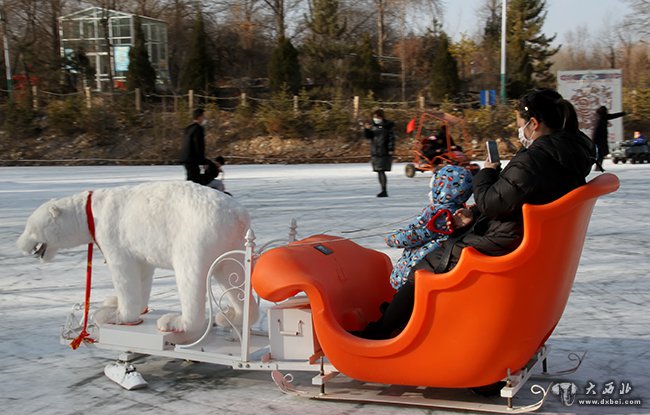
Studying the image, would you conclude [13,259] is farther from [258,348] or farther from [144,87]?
[144,87]

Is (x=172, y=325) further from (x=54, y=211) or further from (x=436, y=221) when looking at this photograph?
(x=436, y=221)

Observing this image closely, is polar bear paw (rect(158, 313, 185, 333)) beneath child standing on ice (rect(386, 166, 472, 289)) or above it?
beneath

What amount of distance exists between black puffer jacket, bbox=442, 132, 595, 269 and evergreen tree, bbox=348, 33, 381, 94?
28.4 meters

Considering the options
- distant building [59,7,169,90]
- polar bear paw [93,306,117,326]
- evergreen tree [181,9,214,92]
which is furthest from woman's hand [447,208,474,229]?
distant building [59,7,169,90]

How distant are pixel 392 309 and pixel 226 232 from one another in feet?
3.30

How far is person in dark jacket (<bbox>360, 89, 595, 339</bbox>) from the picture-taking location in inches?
131

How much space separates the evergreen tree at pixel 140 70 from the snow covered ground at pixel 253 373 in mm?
19831

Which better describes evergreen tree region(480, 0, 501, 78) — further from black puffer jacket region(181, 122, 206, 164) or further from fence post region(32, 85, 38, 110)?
black puffer jacket region(181, 122, 206, 164)

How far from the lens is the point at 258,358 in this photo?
402 cm

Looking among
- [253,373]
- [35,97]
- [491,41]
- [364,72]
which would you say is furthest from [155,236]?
[491,41]

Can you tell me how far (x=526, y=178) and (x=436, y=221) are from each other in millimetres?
615

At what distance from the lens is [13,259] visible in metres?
7.96

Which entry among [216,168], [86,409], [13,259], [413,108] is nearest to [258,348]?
[86,409]

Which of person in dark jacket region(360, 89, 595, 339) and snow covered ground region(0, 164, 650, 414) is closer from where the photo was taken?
person in dark jacket region(360, 89, 595, 339)
